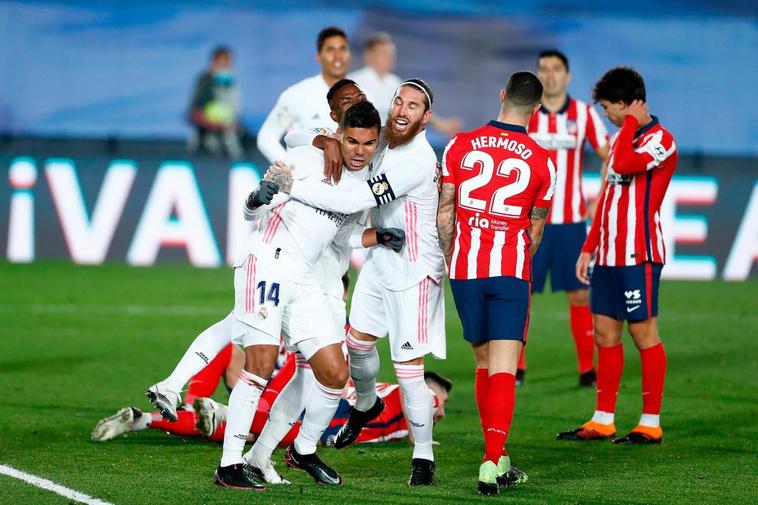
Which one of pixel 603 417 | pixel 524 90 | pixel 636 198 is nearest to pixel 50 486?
pixel 524 90

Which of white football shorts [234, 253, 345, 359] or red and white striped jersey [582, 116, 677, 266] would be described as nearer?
white football shorts [234, 253, 345, 359]

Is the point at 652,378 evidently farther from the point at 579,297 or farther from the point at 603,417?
the point at 579,297

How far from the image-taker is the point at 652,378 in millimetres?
6945

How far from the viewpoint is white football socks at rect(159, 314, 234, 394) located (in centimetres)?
613

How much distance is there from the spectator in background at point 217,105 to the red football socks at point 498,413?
11580 mm

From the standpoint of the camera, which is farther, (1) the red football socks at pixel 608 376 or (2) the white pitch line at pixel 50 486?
(1) the red football socks at pixel 608 376

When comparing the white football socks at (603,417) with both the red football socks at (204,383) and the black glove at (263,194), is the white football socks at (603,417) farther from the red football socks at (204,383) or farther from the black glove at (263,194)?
the black glove at (263,194)

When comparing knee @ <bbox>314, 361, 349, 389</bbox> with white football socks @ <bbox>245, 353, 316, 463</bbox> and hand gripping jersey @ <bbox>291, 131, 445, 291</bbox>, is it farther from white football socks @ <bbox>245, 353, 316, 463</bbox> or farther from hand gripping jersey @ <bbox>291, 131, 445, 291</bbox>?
hand gripping jersey @ <bbox>291, 131, 445, 291</bbox>

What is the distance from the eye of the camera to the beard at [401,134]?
19.2ft

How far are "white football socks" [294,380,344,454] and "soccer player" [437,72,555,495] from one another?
0.70m

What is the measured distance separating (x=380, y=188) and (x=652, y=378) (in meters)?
2.17

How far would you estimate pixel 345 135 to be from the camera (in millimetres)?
5637

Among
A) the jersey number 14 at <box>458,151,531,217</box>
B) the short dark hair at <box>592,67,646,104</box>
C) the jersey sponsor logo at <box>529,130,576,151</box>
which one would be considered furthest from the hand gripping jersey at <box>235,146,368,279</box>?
the jersey sponsor logo at <box>529,130,576,151</box>

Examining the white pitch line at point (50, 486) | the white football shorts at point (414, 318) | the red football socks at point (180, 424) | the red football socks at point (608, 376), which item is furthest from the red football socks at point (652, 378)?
the white pitch line at point (50, 486)
